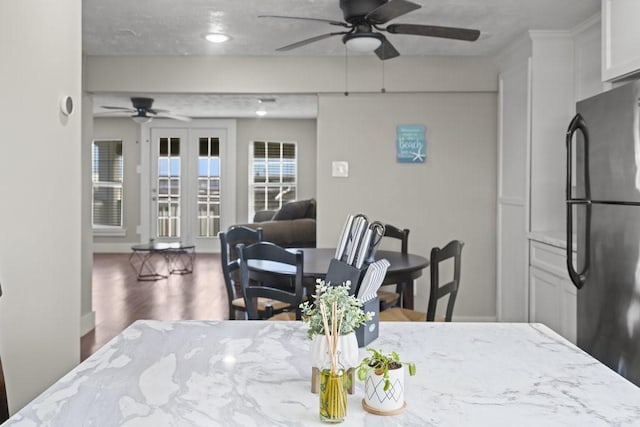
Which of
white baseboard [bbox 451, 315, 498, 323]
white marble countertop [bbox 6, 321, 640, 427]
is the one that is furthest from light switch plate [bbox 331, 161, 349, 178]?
white marble countertop [bbox 6, 321, 640, 427]

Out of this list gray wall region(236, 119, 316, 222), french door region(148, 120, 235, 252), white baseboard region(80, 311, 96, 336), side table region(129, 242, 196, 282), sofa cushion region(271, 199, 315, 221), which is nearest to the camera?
white baseboard region(80, 311, 96, 336)

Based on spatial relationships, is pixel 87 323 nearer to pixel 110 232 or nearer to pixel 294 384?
pixel 294 384

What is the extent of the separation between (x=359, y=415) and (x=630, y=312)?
5.76 feet

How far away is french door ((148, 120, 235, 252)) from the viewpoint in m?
9.47

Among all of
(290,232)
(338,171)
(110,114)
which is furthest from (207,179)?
(338,171)

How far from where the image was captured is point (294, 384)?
115 cm

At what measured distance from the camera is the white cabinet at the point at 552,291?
126 inches

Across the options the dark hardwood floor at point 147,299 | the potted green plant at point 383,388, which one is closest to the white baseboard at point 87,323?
the dark hardwood floor at point 147,299

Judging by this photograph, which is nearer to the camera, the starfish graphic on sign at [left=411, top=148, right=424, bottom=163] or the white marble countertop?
the white marble countertop

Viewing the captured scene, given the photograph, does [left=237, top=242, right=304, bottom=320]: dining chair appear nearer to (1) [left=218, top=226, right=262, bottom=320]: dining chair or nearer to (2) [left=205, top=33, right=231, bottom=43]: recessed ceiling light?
(1) [left=218, top=226, right=262, bottom=320]: dining chair

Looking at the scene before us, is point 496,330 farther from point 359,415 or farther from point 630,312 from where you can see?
point 630,312

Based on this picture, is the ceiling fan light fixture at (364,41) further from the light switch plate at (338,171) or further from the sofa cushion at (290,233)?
the sofa cushion at (290,233)

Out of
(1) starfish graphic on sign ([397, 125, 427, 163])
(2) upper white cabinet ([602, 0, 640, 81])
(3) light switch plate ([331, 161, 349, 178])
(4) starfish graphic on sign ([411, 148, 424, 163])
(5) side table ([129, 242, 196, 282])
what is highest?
(2) upper white cabinet ([602, 0, 640, 81])

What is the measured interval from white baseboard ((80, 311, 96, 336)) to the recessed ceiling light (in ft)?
7.81
